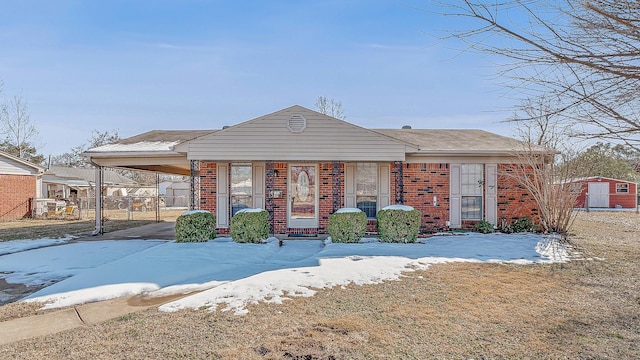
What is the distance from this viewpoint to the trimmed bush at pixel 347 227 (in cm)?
945

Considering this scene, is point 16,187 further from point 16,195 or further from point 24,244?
point 24,244

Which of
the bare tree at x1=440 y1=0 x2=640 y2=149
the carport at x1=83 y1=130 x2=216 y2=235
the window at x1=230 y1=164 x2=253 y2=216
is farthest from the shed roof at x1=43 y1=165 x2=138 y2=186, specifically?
the bare tree at x1=440 y1=0 x2=640 y2=149

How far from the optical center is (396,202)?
420 inches

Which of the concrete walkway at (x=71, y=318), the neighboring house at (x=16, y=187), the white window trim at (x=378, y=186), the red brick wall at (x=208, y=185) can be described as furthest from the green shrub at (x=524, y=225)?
the neighboring house at (x=16, y=187)

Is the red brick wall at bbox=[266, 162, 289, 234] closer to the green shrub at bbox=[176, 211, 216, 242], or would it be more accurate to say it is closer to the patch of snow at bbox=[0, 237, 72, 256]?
the green shrub at bbox=[176, 211, 216, 242]

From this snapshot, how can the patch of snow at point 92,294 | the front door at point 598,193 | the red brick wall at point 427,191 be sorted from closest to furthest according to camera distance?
Answer: the patch of snow at point 92,294 → the red brick wall at point 427,191 → the front door at point 598,193

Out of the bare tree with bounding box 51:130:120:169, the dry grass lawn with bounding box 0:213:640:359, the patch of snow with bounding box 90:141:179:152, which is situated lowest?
the dry grass lawn with bounding box 0:213:640:359

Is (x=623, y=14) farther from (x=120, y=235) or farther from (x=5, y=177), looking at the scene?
(x=5, y=177)

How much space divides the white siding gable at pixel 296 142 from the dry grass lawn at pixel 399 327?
16.6 feet

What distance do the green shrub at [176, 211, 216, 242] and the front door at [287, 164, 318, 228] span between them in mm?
2863

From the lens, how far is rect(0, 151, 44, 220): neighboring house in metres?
18.0

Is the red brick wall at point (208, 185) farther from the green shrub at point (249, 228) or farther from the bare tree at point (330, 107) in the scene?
the bare tree at point (330, 107)

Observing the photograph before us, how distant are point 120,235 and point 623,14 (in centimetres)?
1332

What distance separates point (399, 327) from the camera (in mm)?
3990
